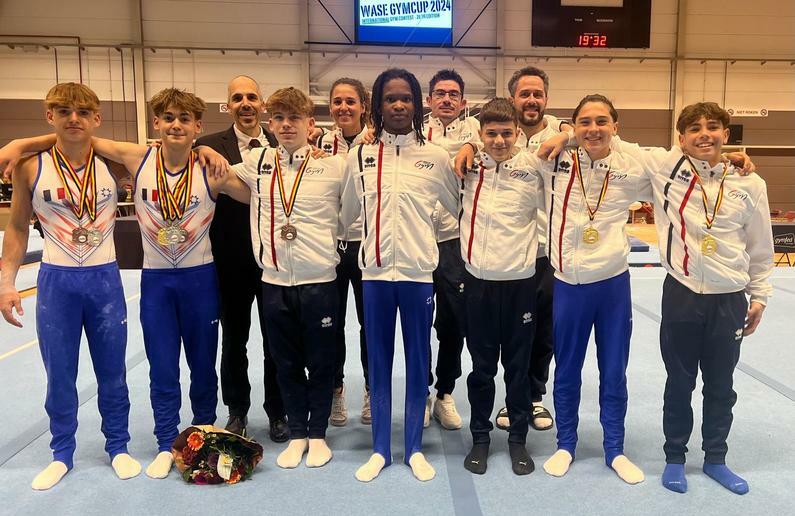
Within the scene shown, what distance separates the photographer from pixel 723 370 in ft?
9.04

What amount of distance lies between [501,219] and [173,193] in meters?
1.71

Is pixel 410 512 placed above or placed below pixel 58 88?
below

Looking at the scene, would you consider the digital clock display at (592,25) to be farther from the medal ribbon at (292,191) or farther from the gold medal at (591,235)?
the medal ribbon at (292,191)

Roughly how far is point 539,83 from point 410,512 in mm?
2453

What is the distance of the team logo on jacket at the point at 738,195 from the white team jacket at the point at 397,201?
139 centimetres

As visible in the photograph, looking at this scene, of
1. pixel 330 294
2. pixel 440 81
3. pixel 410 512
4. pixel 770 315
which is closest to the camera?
pixel 410 512

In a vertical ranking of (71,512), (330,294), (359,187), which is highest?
(359,187)

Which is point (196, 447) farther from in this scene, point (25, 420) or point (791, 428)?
point (791, 428)

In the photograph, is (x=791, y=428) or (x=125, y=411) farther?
(x=791, y=428)

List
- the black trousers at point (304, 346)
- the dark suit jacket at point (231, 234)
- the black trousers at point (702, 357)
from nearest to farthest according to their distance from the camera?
the black trousers at point (702, 357), the black trousers at point (304, 346), the dark suit jacket at point (231, 234)

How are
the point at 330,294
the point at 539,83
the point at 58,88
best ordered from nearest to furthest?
the point at 58,88
the point at 330,294
the point at 539,83

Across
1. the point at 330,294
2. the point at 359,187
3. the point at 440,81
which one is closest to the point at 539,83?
the point at 440,81

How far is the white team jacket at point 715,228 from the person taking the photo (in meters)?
2.68

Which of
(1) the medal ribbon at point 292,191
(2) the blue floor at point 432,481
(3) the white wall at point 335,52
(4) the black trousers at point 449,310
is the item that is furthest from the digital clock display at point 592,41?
(1) the medal ribbon at point 292,191
